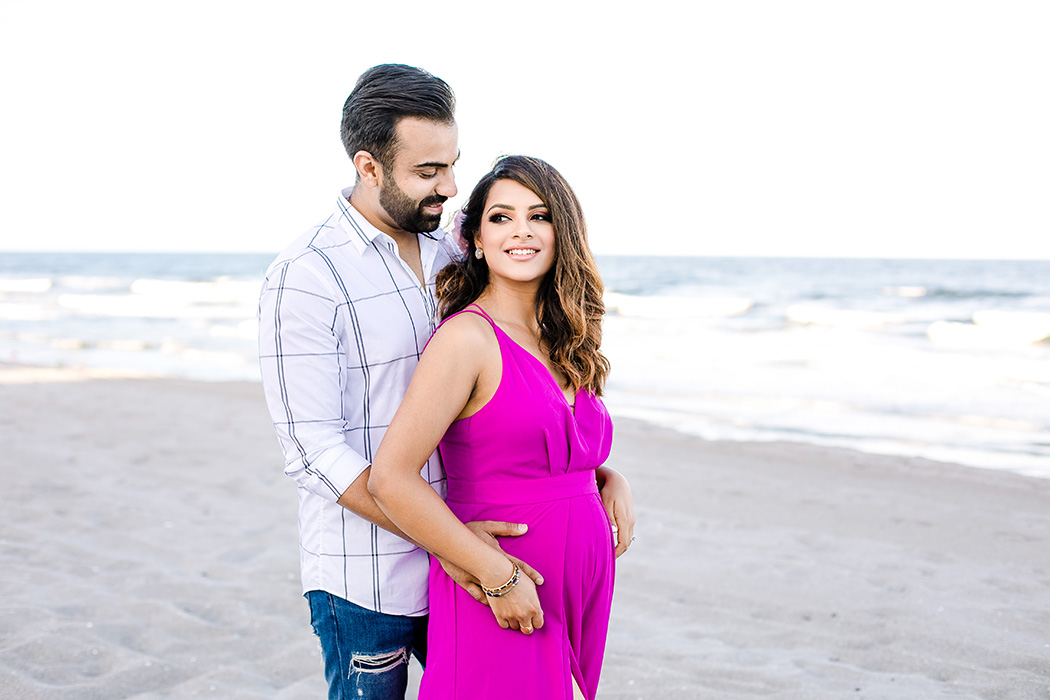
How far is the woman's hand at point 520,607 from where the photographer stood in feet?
6.10

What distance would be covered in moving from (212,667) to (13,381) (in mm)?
8954

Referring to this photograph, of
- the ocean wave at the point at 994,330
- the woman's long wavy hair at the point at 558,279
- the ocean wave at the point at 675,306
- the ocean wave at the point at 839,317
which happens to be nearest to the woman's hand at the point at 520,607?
the woman's long wavy hair at the point at 558,279

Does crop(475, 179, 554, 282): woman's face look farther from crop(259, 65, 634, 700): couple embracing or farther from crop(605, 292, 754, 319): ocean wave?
crop(605, 292, 754, 319): ocean wave

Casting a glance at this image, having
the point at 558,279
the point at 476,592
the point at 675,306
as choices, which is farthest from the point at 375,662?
the point at 675,306

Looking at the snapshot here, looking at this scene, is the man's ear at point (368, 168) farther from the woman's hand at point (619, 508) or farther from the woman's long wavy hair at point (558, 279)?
the woman's hand at point (619, 508)

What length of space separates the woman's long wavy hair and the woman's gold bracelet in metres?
0.53

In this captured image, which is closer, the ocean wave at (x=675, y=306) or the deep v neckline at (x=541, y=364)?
the deep v neckline at (x=541, y=364)

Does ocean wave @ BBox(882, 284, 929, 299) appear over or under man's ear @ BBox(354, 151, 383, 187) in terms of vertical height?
under

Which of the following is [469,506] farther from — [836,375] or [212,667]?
[836,375]

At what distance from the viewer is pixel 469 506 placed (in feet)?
6.61

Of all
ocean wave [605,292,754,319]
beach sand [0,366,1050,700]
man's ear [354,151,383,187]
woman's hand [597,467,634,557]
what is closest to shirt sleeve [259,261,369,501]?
man's ear [354,151,383,187]

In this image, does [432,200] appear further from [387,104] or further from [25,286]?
[25,286]

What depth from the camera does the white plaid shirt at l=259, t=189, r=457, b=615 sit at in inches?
72.2

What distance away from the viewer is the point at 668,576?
4691 mm
